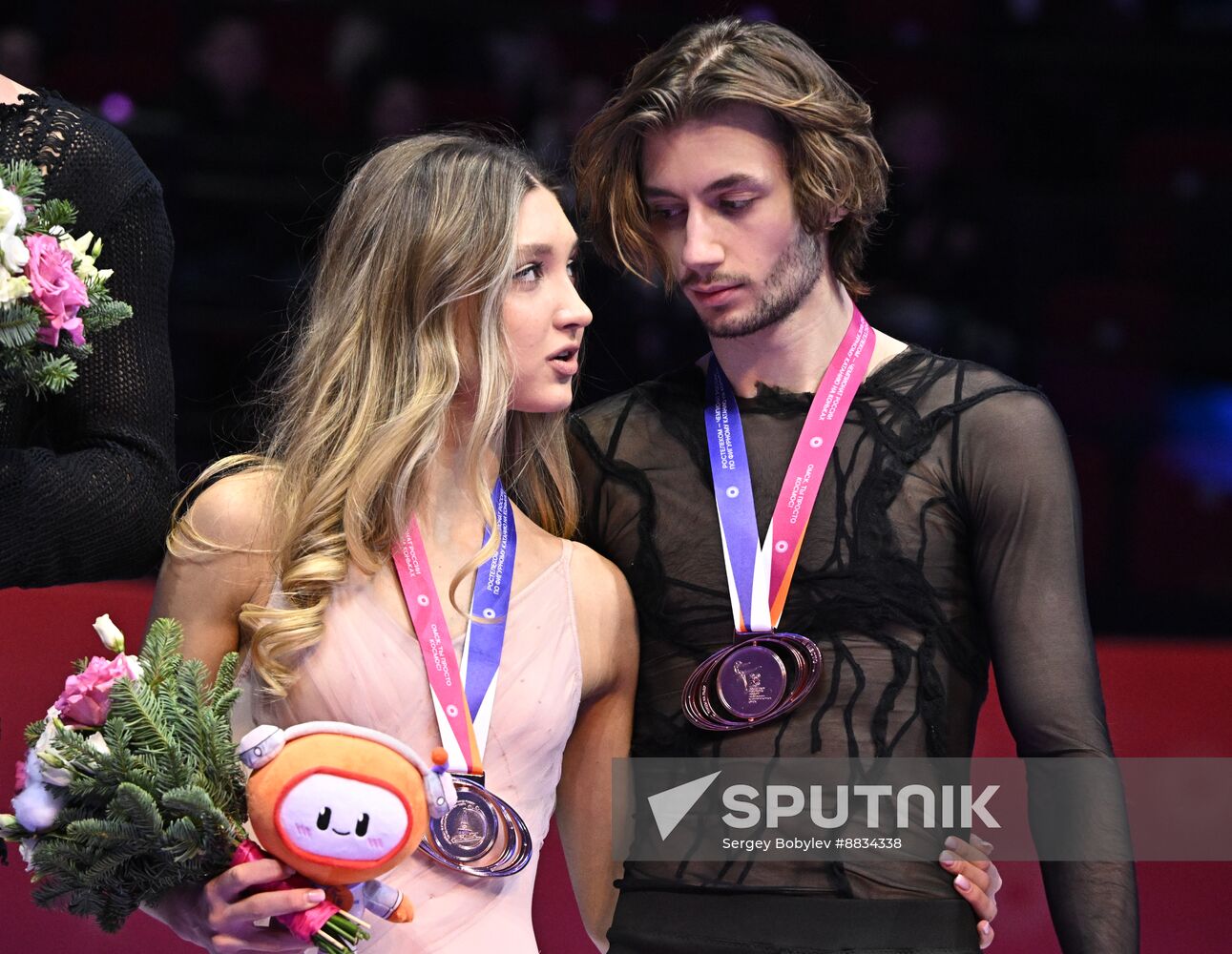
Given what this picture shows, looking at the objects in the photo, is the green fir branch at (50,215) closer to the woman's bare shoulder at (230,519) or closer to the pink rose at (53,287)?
the pink rose at (53,287)

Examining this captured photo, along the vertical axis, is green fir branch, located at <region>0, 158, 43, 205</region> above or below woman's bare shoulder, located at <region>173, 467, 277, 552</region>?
above

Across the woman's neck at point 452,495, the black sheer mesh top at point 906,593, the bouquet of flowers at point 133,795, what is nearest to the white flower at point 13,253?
the bouquet of flowers at point 133,795

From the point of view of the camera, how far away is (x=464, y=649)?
2.53 m

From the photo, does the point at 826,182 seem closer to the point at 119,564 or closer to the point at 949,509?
the point at 949,509

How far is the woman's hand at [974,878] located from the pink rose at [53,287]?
4.99ft

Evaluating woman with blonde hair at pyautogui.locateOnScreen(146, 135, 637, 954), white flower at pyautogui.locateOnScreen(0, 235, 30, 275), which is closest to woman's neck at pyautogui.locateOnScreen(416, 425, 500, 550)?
woman with blonde hair at pyautogui.locateOnScreen(146, 135, 637, 954)

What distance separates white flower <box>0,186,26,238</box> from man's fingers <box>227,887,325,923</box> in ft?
2.74

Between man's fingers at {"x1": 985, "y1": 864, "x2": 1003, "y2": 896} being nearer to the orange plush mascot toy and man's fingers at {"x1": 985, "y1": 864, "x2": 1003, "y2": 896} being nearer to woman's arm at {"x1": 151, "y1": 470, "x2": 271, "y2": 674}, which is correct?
the orange plush mascot toy

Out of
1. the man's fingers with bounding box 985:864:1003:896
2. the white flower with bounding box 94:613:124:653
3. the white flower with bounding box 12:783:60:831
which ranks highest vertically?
the white flower with bounding box 94:613:124:653

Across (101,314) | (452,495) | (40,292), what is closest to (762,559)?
(452,495)

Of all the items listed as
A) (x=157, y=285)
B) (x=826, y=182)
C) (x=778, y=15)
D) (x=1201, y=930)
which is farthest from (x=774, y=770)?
(x=778, y=15)

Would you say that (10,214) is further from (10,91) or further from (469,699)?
(469,699)

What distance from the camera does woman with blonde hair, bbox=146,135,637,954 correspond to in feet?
8.09

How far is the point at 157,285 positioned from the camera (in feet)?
7.36
